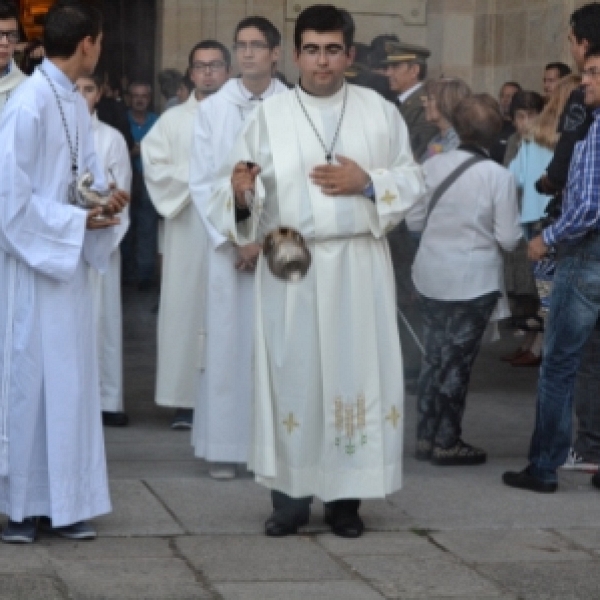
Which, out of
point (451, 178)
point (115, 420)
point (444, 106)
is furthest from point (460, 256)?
point (115, 420)

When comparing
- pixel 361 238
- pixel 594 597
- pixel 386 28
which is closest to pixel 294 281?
pixel 361 238

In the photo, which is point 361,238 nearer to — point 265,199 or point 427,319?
point 265,199

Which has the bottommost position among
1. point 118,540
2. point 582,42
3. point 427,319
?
point 118,540

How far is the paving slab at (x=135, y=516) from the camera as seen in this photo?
6504 millimetres

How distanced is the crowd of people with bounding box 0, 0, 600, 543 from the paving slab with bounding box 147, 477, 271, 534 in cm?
18

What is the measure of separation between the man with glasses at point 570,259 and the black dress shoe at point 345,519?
1.15 meters

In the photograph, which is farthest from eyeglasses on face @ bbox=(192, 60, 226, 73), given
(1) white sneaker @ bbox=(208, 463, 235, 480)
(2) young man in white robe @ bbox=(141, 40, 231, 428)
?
(1) white sneaker @ bbox=(208, 463, 235, 480)

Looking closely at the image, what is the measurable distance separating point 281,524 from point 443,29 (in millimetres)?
7937

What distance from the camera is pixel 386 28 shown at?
550 inches

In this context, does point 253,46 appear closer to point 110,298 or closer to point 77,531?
point 110,298

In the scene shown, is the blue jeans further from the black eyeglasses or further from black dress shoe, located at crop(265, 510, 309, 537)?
the black eyeglasses

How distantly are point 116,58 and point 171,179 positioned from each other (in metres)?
6.21

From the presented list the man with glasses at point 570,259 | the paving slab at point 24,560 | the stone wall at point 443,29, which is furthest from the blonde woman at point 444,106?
the stone wall at point 443,29

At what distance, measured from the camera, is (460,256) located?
786 cm
